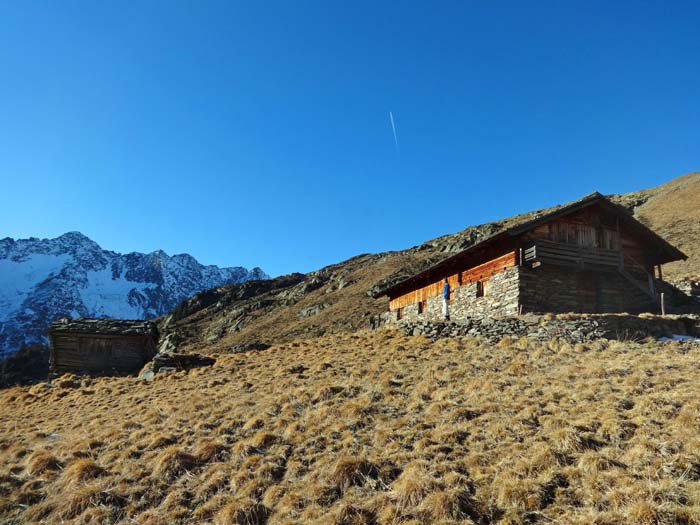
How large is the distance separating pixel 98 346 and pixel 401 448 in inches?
1107

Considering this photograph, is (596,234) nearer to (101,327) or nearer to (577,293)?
(577,293)

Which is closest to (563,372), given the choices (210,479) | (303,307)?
(210,479)

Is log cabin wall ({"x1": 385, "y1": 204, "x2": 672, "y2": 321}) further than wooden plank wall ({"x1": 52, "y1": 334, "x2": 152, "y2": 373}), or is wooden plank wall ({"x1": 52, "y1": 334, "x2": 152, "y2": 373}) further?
wooden plank wall ({"x1": 52, "y1": 334, "x2": 152, "y2": 373})

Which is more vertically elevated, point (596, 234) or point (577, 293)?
point (596, 234)

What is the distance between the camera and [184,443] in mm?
11703

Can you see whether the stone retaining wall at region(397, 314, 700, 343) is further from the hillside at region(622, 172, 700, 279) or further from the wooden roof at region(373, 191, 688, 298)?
the hillside at region(622, 172, 700, 279)

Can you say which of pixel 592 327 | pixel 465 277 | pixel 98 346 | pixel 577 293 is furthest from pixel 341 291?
pixel 592 327

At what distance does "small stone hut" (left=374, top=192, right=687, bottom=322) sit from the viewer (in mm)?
22453

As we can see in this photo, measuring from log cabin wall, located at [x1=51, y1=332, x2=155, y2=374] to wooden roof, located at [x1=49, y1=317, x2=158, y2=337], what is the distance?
30cm

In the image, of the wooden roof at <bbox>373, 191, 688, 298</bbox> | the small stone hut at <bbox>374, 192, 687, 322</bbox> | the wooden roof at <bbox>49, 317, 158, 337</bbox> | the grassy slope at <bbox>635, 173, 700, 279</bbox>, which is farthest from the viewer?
the grassy slope at <bbox>635, 173, 700, 279</bbox>

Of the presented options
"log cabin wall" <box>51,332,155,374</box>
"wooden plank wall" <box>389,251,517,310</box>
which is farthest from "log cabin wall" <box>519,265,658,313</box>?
"log cabin wall" <box>51,332,155,374</box>

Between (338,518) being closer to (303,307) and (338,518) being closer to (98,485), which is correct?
(98,485)

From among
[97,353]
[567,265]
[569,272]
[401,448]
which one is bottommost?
[401,448]

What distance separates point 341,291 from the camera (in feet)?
242
